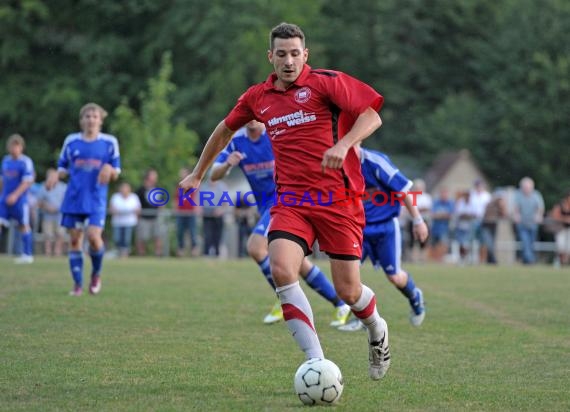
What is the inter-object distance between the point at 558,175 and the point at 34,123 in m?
22.4

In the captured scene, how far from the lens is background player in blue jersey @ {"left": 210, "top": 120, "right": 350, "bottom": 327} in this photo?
11273 mm

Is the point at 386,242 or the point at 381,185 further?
the point at 386,242

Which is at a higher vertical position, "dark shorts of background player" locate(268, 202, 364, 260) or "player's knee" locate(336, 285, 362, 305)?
"dark shorts of background player" locate(268, 202, 364, 260)

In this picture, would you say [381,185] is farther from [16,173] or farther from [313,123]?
[16,173]

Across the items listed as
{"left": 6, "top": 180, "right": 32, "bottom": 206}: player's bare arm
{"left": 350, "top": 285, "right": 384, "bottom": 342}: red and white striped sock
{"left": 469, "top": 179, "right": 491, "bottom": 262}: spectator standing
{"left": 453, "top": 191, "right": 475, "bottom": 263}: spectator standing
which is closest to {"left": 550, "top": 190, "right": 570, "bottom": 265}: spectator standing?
{"left": 469, "top": 179, "right": 491, "bottom": 262}: spectator standing

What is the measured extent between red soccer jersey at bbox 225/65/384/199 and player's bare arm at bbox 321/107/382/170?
0.06m

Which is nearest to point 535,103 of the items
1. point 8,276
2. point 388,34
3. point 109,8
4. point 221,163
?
point 388,34

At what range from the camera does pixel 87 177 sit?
1354cm

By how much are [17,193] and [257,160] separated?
9025 mm

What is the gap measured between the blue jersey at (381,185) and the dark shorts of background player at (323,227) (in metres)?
3.45

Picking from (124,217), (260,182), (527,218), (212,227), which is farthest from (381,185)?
(527,218)

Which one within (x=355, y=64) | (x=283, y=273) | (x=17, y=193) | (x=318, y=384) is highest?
(x=355, y=64)

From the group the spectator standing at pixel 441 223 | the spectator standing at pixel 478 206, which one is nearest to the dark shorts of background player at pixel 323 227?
the spectator standing at pixel 478 206

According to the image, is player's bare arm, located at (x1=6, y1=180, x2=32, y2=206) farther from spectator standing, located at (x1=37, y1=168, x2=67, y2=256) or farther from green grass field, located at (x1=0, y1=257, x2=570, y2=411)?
spectator standing, located at (x1=37, y1=168, x2=67, y2=256)
